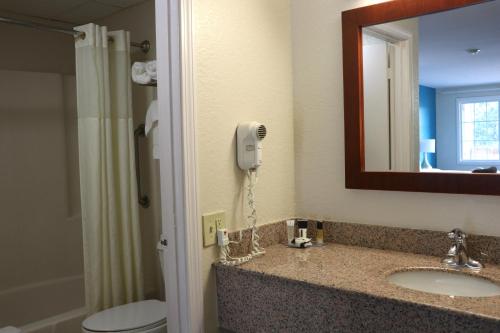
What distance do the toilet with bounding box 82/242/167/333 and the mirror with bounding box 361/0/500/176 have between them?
3.48ft

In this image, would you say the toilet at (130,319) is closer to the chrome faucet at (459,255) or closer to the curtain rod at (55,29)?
the chrome faucet at (459,255)

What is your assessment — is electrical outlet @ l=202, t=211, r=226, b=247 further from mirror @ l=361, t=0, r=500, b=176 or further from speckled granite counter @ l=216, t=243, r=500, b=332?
mirror @ l=361, t=0, r=500, b=176

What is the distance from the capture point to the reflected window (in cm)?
144

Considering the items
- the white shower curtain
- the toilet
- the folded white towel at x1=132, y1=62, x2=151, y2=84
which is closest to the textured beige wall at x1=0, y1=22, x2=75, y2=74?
the white shower curtain

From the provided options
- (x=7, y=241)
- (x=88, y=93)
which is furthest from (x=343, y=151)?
(x=7, y=241)

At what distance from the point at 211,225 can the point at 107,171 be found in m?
1.03

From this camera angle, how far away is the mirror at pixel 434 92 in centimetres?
144

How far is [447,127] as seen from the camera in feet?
5.05

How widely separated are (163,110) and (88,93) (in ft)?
3.33

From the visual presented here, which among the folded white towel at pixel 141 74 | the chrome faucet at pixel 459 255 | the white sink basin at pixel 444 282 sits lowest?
the white sink basin at pixel 444 282

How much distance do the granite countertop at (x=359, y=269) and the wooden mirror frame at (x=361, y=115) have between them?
0.85 ft

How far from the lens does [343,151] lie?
1.79m

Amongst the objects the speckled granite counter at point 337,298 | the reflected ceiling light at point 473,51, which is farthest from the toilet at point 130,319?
the reflected ceiling light at point 473,51

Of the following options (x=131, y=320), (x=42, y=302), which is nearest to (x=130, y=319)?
(x=131, y=320)
